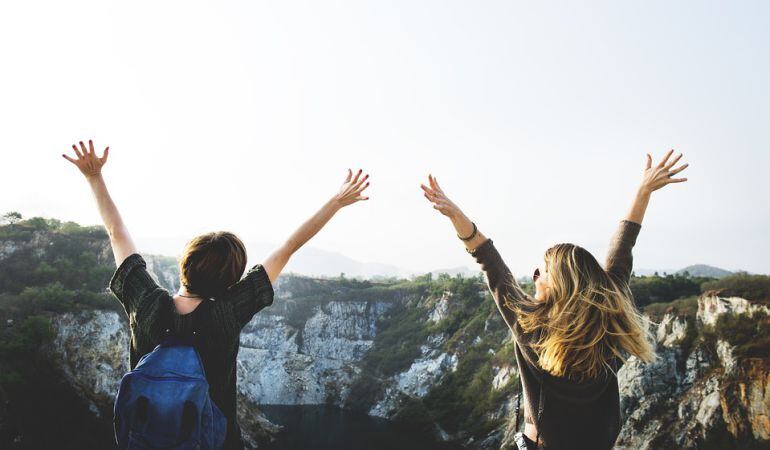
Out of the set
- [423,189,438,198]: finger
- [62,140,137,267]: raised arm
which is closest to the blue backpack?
[62,140,137,267]: raised arm

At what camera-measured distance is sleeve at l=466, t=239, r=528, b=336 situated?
285 cm

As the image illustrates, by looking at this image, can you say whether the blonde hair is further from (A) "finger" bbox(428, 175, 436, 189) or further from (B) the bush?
(B) the bush

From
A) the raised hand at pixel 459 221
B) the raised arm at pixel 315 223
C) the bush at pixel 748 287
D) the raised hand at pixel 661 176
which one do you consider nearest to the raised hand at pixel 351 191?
the raised arm at pixel 315 223

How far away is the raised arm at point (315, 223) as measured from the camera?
2990 millimetres

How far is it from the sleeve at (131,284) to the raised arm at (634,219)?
2.71 m

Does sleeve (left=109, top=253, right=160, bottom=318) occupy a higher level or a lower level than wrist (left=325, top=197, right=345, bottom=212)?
lower

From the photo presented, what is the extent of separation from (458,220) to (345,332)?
326 feet

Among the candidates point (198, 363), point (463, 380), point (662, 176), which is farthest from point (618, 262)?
point (463, 380)

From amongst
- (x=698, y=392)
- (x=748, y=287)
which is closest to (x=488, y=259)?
(x=698, y=392)

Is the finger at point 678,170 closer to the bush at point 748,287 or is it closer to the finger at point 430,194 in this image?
the finger at point 430,194

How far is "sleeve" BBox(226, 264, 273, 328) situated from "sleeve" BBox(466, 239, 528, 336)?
4.29 ft

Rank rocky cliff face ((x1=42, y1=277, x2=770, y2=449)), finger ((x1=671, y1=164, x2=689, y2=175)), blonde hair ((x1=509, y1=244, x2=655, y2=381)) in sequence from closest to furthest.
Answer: blonde hair ((x1=509, y1=244, x2=655, y2=381)), finger ((x1=671, y1=164, x2=689, y2=175)), rocky cliff face ((x1=42, y1=277, x2=770, y2=449))

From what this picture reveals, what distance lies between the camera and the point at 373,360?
303 ft

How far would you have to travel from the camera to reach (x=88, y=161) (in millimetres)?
3266
